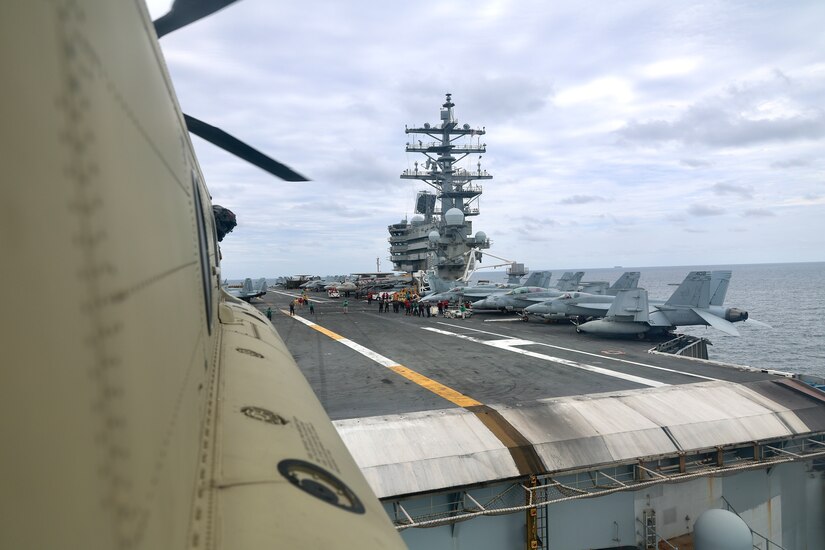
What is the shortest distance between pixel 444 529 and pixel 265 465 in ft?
25.8

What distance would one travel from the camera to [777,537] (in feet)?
40.7

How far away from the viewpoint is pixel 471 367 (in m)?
18.4

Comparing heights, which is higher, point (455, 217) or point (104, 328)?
point (455, 217)

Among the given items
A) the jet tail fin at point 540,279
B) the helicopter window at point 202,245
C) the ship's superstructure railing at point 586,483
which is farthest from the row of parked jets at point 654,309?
the helicopter window at point 202,245

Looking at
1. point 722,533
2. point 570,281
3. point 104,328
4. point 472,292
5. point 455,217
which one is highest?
point 455,217

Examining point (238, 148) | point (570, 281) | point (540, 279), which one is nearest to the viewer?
point (238, 148)

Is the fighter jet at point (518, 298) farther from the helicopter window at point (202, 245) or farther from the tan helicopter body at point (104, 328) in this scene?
the tan helicopter body at point (104, 328)

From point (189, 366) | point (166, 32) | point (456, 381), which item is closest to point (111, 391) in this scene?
point (189, 366)

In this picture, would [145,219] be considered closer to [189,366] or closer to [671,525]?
[189,366]

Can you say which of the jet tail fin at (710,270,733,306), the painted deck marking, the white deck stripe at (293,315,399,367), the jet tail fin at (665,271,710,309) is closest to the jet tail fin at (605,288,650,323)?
the jet tail fin at (665,271,710,309)

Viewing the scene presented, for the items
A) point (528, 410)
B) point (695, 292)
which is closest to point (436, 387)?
point (528, 410)

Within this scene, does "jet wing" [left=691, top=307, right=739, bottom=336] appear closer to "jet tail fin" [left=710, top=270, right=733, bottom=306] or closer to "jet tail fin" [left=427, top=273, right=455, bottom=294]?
"jet tail fin" [left=710, top=270, right=733, bottom=306]

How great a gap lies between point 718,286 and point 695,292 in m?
1.28

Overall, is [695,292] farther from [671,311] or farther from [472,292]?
[472,292]
